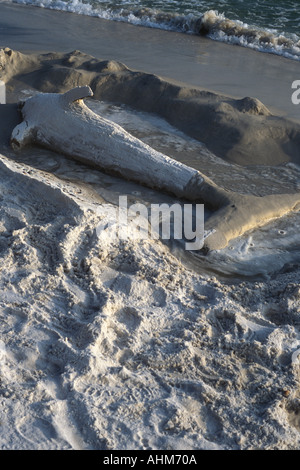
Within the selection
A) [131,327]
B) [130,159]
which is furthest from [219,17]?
[131,327]

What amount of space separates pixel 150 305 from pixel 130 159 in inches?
68.9

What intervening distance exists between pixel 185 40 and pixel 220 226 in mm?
5334

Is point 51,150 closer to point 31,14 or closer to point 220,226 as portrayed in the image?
point 220,226

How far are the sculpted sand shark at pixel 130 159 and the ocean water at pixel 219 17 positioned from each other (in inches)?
168

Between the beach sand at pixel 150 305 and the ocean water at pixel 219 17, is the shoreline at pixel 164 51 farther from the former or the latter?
the beach sand at pixel 150 305

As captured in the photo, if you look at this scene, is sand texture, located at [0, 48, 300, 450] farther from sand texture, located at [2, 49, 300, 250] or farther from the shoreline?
the shoreline

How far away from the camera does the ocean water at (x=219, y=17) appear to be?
8.35 meters

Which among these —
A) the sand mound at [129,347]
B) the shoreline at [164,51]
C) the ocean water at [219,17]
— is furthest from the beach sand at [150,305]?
the ocean water at [219,17]

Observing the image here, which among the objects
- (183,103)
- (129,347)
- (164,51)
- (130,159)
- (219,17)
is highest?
(219,17)

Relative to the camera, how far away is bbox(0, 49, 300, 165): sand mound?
16.6 feet

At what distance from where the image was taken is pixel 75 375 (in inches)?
104

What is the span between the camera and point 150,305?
317cm

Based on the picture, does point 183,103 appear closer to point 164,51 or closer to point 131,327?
point 164,51
